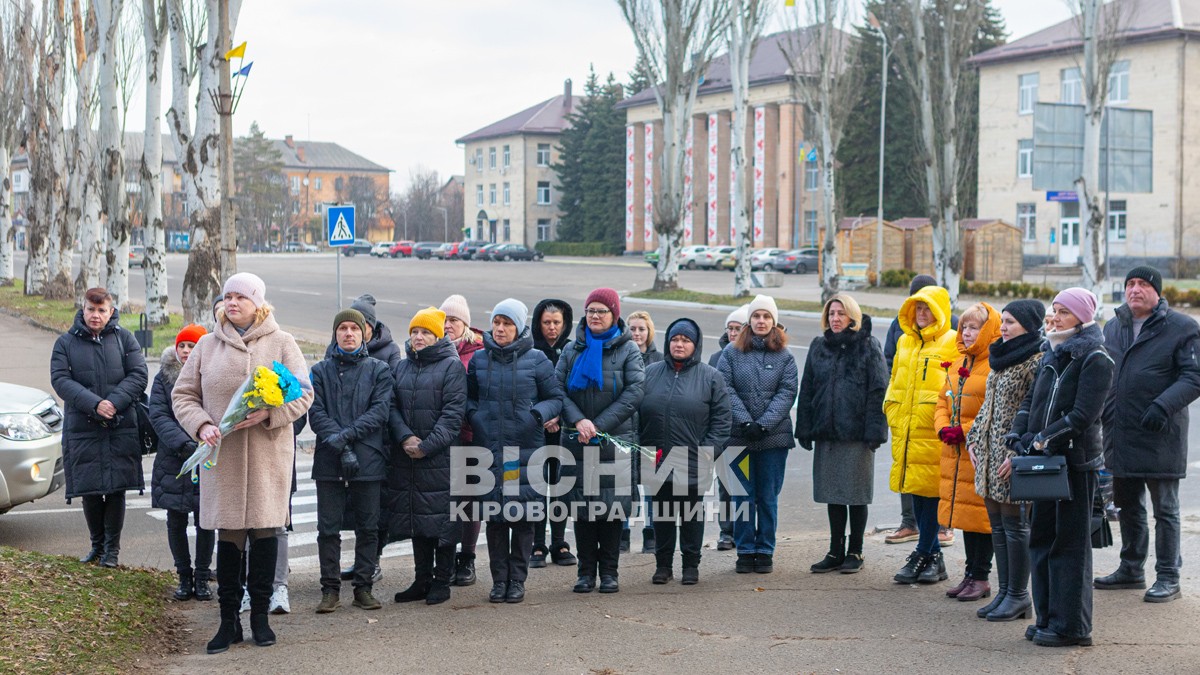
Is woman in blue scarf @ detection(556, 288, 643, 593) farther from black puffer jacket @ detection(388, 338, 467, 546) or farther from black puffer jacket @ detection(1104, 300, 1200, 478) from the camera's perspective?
black puffer jacket @ detection(1104, 300, 1200, 478)

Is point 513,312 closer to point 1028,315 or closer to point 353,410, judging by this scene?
point 353,410

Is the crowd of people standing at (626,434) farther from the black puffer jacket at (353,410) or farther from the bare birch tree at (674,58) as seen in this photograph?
the bare birch tree at (674,58)

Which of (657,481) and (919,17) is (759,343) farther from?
(919,17)

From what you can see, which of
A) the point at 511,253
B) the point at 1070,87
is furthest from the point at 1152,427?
the point at 511,253

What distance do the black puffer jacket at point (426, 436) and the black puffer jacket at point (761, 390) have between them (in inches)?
73.8

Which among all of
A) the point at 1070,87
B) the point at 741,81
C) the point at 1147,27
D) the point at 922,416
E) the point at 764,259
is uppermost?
the point at 1147,27

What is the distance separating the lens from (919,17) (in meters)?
31.7

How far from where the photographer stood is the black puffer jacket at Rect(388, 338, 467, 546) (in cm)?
720

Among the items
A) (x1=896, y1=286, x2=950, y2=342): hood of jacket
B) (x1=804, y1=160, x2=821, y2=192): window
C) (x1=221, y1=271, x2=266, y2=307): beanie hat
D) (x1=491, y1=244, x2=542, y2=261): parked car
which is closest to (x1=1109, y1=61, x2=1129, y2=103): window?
(x1=804, y1=160, x2=821, y2=192): window

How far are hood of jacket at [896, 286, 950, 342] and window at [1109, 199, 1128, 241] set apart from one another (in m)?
52.4

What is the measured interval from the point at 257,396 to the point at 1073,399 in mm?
4009

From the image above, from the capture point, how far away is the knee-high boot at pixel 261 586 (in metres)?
6.33

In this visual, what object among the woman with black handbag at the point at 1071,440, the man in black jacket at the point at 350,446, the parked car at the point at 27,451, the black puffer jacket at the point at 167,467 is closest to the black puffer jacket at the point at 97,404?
the black puffer jacket at the point at 167,467

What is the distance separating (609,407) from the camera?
7551 millimetres
